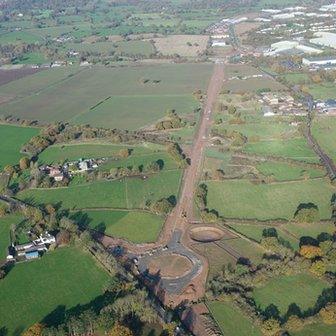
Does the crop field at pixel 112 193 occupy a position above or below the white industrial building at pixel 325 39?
above

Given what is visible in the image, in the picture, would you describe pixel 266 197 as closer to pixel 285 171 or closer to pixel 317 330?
pixel 285 171

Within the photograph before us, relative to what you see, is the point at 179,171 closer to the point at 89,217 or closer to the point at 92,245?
the point at 89,217

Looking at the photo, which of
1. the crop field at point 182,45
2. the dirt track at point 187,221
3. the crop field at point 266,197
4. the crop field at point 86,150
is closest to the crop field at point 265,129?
the dirt track at point 187,221

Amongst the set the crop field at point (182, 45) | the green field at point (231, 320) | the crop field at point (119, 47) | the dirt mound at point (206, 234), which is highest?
the green field at point (231, 320)

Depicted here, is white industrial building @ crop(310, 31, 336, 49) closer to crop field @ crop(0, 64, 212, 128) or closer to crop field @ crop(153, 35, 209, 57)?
crop field @ crop(153, 35, 209, 57)

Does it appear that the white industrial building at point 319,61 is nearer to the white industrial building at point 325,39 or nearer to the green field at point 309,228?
the white industrial building at point 325,39

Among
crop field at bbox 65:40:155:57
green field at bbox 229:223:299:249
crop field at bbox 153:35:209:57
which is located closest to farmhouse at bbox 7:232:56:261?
green field at bbox 229:223:299:249
